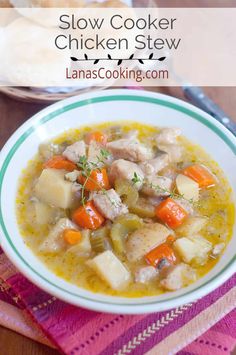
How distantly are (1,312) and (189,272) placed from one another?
0.78 meters

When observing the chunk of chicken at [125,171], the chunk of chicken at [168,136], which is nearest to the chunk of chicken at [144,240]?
the chunk of chicken at [125,171]

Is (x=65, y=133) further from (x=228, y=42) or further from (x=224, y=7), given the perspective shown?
(x=224, y=7)

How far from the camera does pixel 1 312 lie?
2086 millimetres

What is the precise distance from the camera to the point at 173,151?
262 centimetres

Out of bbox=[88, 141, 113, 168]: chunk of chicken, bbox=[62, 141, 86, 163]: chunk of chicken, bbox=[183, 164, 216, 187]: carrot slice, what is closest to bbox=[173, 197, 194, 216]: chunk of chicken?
bbox=[183, 164, 216, 187]: carrot slice

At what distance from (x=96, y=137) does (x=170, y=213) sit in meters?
0.65

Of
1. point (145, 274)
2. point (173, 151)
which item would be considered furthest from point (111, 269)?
point (173, 151)

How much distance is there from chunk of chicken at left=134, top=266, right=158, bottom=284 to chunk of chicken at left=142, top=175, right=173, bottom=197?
37cm

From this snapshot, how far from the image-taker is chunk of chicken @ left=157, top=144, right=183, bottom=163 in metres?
2.61

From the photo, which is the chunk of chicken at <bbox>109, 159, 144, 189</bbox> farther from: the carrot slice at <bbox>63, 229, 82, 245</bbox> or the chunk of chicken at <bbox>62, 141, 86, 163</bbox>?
the carrot slice at <bbox>63, 229, 82, 245</bbox>

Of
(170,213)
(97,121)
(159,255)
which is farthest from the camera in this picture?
(97,121)

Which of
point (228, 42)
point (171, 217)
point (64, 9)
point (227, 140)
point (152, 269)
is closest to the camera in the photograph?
point (152, 269)

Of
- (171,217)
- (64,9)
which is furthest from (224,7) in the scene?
(171,217)

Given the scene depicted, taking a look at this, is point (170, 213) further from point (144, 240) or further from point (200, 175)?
point (200, 175)
